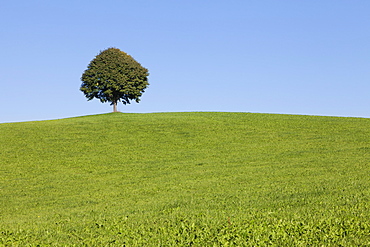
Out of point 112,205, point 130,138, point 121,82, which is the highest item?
point 121,82

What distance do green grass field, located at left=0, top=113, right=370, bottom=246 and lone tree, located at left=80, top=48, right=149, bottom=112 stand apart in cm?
2419

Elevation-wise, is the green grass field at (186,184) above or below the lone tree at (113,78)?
below

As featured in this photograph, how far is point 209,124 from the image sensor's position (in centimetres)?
3850

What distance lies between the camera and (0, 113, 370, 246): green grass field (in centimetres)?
897

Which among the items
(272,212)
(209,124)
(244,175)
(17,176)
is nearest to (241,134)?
(209,124)

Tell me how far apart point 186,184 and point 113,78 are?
47.3 meters

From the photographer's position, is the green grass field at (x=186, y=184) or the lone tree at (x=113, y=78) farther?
the lone tree at (x=113, y=78)

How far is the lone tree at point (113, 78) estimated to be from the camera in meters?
62.3

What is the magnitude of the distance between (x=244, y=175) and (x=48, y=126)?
26.6 meters

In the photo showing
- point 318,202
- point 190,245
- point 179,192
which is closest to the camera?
point 190,245

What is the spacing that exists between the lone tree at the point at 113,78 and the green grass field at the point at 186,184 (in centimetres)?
2419

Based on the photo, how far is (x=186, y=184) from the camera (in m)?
17.1

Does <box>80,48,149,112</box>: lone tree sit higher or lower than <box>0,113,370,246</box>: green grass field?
higher

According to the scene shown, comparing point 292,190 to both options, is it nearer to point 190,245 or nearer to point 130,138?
point 190,245
